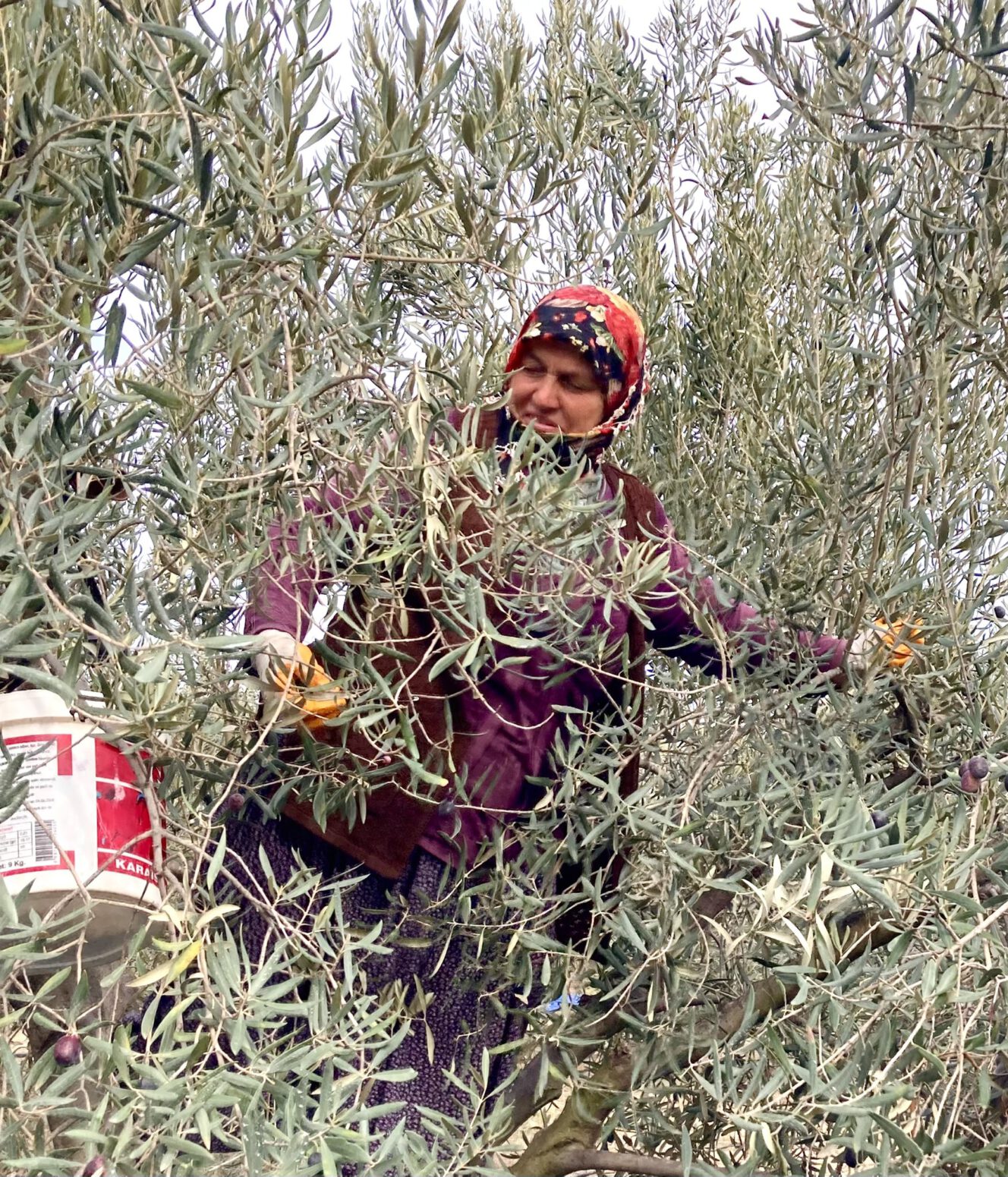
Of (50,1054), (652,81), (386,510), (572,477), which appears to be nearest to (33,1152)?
(50,1054)

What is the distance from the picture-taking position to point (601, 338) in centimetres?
273

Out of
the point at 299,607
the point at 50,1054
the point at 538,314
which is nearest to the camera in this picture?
the point at 50,1054

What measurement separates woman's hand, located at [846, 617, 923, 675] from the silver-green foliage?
0.04 meters

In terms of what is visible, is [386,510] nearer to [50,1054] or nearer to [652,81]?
[50,1054]

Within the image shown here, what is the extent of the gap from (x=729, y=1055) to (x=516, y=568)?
2.43ft

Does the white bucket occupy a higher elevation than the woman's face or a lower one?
lower

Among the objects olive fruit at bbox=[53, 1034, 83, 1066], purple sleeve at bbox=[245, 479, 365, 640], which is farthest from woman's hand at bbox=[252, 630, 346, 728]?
olive fruit at bbox=[53, 1034, 83, 1066]

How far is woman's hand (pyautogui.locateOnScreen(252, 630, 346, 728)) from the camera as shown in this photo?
1.81 meters

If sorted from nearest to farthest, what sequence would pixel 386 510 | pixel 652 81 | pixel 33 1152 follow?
pixel 33 1152 → pixel 386 510 → pixel 652 81

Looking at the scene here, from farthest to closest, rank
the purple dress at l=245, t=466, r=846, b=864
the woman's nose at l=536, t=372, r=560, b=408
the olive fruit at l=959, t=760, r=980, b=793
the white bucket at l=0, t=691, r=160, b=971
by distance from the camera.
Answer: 1. the woman's nose at l=536, t=372, r=560, b=408
2. the purple dress at l=245, t=466, r=846, b=864
3. the olive fruit at l=959, t=760, r=980, b=793
4. the white bucket at l=0, t=691, r=160, b=971

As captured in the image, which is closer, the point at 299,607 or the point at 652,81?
the point at 299,607

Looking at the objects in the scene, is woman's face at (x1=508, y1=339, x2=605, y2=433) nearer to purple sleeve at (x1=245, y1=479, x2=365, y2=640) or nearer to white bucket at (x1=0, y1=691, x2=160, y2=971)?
purple sleeve at (x1=245, y1=479, x2=365, y2=640)

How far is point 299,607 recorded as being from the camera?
1760 millimetres

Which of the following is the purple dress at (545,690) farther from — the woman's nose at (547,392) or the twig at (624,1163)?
the twig at (624,1163)
